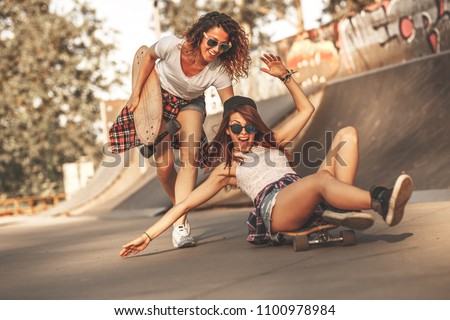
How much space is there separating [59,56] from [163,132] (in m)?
32.8

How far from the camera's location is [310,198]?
5.02 metres

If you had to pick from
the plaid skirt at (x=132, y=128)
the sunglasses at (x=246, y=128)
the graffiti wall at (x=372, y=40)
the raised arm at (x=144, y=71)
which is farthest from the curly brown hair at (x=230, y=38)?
the graffiti wall at (x=372, y=40)

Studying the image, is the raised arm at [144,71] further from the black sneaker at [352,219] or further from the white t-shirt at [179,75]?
the black sneaker at [352,219]

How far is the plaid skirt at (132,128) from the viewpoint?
6.61 metres

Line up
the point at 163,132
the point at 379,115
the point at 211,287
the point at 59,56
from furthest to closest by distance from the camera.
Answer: the point at 59,56, the point at 379,115, the point at 163,132, the point at 211,287

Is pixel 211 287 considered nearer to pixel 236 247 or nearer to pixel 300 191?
pixel 300 191

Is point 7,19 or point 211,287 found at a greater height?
point 7,19

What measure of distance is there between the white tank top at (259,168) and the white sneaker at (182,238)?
101 cm

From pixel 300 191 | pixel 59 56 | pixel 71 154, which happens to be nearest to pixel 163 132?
pixel 300 191

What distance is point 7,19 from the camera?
39.5m

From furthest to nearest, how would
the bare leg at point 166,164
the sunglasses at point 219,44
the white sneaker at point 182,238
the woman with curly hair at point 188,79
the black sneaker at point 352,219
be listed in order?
the bare leg at point 166,164
the white sneaker at point 182,238
the woman with curly hair at point 188,79
the sunglasses at point 219,44
the black sneaker at point 352,219

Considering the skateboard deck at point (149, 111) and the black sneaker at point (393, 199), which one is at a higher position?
the skateboard deck at point (149, 111)

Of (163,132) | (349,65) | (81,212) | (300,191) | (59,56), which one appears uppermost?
(59,56)

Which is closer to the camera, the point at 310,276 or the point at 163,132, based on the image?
the point at 310,276
